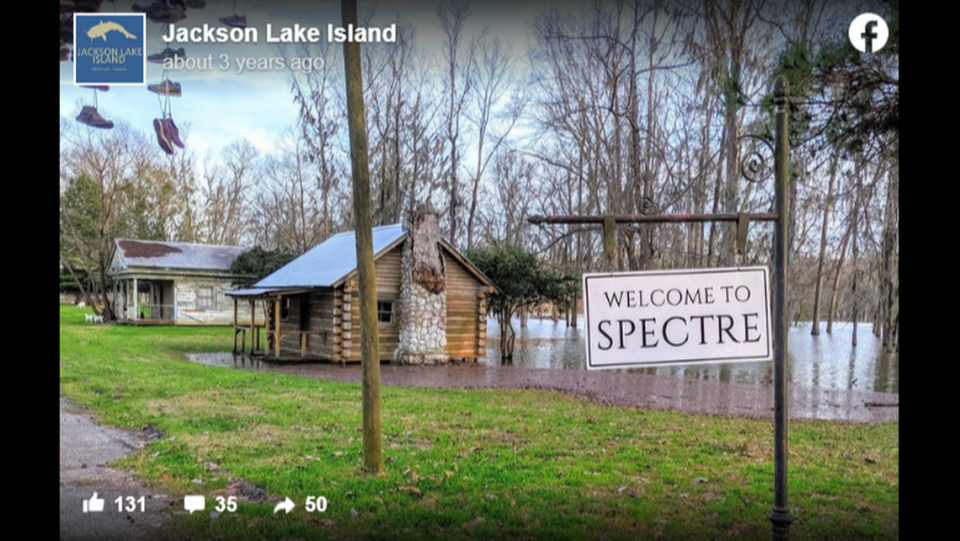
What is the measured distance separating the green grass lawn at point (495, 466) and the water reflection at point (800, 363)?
6.11 metres

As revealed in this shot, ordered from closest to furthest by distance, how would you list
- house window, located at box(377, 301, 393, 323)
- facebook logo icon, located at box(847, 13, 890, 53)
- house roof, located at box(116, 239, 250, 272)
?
facebook logo icon, located at box(847, 13, 890, 53), house window, located at box(377, 301, 393, 323), house roof, located at box(116, 239, 250, 272)

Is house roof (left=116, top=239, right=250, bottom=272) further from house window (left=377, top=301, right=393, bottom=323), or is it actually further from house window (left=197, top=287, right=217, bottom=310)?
house window (left=377, top=301, right=393, bottom=323)

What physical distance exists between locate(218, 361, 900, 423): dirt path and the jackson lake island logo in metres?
8.42

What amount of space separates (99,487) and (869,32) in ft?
16.5

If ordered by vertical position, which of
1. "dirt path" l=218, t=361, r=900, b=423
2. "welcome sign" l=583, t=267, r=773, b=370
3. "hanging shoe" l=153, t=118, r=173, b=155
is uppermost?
"hanging shoe" l=153, t=118, r=173, b=155

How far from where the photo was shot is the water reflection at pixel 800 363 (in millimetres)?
14398

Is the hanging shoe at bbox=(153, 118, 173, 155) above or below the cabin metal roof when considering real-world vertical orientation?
above

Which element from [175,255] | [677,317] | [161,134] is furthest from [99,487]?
[175,255]

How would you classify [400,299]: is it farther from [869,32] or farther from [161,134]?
[869,32]

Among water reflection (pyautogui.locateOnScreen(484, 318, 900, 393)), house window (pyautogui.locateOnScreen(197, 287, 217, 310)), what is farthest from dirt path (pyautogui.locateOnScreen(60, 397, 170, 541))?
house window (pyautogui.locateOnScreen(197, 287, 217, 310))

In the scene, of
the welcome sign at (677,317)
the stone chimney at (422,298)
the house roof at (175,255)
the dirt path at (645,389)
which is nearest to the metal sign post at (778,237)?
the welcome sign at (677,317)

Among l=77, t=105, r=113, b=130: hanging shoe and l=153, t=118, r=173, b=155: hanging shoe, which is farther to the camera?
l=153, t=118, r=173, b=155: hanging shoe

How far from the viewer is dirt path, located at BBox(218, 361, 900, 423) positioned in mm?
9953
